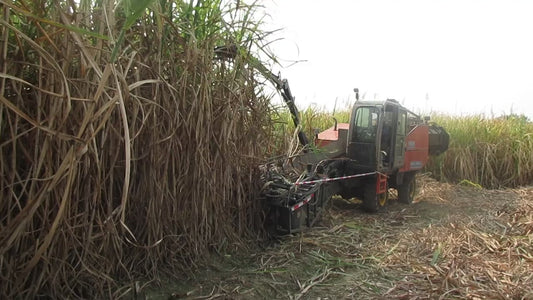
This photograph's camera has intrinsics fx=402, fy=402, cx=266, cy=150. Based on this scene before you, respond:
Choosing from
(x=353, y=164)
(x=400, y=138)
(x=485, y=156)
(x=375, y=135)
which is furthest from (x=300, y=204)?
(x=485, y=156)

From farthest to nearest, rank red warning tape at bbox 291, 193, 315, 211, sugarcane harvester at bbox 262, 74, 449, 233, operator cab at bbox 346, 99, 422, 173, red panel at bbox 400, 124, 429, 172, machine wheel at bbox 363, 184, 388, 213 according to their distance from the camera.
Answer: red panel at bbox 400, 124, 429, 172
machine wheel at bbox 363, 184, 388, 213
operator cab at bbox 346, 99, 422, 173
sugarcane harvester at bbox 262, 74, 449, 233
red warning tape at bbox 291, 193, 315, 211

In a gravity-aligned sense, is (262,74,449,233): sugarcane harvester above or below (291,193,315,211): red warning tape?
above

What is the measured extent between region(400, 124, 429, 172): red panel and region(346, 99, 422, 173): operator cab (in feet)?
2.19

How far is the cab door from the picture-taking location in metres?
6.06

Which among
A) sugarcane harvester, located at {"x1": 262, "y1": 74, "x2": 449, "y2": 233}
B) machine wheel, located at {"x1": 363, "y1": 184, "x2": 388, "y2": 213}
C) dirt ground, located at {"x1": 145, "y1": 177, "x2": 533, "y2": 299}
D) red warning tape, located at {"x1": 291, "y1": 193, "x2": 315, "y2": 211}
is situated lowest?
dirt ground, located at {"x1": 145, "y1": 177, "x2": 533, "y2": 299}

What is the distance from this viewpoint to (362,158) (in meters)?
5.93

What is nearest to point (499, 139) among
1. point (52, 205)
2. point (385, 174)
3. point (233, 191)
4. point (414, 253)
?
point (385, 174)

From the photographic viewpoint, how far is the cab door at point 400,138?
6.06 m

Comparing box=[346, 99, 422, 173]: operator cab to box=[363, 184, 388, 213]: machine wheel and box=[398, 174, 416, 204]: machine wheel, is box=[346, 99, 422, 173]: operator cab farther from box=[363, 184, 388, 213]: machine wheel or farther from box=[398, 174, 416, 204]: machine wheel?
box=[398, 174, 416, 204]: machine wheel

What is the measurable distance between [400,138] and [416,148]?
3.25ft

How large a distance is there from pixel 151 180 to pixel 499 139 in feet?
31.5

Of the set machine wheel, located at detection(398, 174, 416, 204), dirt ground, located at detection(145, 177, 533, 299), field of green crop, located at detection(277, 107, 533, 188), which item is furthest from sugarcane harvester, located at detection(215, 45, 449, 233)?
field of green crop, located at detection(277, 107, 533, 188)

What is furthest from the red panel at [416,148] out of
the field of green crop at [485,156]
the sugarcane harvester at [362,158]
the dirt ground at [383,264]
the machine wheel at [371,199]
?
the field of green crop at [485,156]

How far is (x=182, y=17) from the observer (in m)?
3.06
